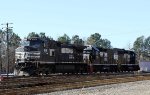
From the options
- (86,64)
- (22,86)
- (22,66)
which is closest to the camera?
(22,86)

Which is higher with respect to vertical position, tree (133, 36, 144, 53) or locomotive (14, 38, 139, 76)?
tree (133, 36, 144, 53)

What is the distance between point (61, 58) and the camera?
3647cm

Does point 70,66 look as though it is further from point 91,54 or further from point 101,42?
point 101,42

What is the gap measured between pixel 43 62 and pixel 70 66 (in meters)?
4.81

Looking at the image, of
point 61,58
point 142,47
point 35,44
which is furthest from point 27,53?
point 142,47

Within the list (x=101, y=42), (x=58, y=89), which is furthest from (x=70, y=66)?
(x=101, y=42)

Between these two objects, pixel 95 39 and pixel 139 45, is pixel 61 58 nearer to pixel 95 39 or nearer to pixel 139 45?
pixel 95 39

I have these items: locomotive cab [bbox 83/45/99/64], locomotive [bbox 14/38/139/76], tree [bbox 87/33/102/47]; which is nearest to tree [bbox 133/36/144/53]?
tree [bbox 87/33/102/47]

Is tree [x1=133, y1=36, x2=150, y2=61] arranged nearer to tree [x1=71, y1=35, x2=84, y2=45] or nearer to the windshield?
tree [x1=71, y1=35, x2=84, y2=45]

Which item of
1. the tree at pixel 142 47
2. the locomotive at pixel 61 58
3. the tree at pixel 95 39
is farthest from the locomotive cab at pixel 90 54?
the tree at pixel 142 47

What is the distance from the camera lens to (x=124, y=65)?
4903 cm

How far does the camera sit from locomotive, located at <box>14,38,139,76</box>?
32469mm

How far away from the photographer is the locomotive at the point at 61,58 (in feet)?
107

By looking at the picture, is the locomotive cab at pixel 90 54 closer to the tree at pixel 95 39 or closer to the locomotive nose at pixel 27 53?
the locomotive nose at pixel 27 53
